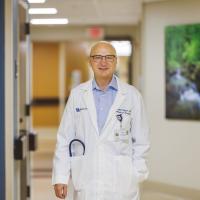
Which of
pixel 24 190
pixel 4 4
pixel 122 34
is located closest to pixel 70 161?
pixel 4 4

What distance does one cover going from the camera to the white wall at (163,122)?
626cm

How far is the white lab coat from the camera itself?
9.70 feet

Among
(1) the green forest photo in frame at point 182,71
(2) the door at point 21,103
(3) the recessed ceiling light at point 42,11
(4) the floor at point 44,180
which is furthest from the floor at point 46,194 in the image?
(3) the recessed ceiling light at point 42,11

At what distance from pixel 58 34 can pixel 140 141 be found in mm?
7833

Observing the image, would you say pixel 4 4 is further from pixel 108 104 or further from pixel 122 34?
pixel 122 34

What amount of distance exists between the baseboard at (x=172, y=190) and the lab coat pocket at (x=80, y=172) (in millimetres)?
3173

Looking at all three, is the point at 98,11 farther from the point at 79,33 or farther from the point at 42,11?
the point at 79,33

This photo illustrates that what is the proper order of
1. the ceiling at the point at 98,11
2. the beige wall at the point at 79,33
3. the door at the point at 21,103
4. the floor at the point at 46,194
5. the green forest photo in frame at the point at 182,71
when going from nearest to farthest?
the door at the point at 21,103 < the floor at the point at 46,194 < the green forest photo in frame at the point at 182,71 < the ceiling at the point at 98,11 < the beige wall at the point at 79,33

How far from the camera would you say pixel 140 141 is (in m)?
3.05

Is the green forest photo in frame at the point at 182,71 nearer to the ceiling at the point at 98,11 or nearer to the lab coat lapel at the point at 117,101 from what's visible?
the ceiling at the point at 98,11

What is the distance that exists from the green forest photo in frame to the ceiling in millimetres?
661

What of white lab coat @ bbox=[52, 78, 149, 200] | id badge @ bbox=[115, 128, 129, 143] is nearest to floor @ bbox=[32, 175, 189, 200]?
white lab coat @ bbox=[52, 78, 149, 200]

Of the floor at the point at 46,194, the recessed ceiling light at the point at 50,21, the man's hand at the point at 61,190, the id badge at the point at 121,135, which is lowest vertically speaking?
the floor at the point at 46,194

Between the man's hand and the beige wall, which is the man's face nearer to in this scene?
the man's hand
